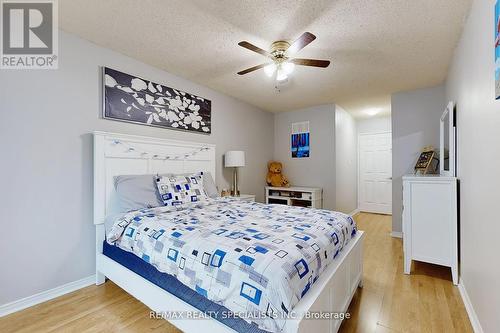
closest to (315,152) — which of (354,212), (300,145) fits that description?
(300,145)

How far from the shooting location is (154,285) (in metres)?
1.59

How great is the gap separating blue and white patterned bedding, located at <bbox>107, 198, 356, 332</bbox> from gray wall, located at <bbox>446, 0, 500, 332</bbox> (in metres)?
0.83

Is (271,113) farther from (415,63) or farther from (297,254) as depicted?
(297,254)

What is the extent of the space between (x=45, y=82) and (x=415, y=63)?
155 inches

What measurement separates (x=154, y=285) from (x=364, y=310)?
5.37ft

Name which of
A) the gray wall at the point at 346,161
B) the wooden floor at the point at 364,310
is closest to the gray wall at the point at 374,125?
the gray wall at the point at 346,161

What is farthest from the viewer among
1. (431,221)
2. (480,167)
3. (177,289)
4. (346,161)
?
(346,161)

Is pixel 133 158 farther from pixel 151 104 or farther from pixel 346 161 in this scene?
pixel 346 161

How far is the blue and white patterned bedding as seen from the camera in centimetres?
105

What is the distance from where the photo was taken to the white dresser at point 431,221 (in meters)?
2.24

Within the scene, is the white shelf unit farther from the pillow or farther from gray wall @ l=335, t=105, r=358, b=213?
the pillow

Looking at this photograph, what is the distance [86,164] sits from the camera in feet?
7.29

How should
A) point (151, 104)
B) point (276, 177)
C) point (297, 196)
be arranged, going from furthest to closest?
1. point (276, 177)
2. point (297, 196)
3. point (151, 104)

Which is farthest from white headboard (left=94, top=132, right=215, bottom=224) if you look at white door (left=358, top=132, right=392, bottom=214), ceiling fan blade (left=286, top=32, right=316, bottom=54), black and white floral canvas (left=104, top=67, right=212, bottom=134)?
white door (left=358, top=132, right=392, bottom=214)
